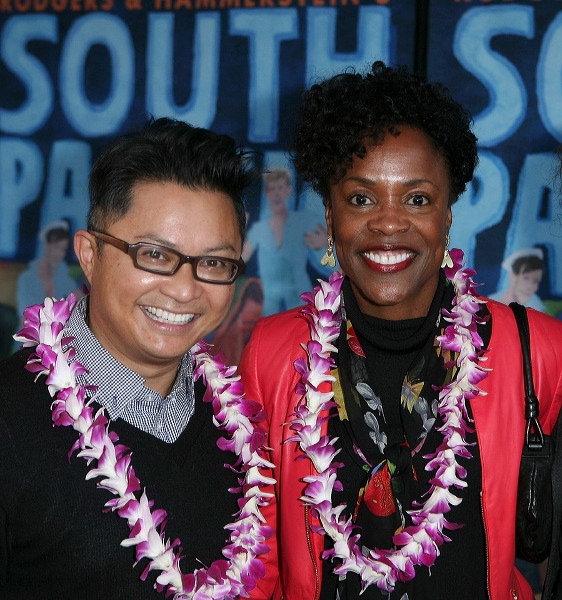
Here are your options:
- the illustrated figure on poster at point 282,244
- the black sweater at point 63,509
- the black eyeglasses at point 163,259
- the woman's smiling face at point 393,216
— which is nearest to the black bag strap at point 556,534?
the woman's smiling face at point 393,216

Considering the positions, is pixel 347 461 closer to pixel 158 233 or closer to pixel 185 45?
pixel 158 233

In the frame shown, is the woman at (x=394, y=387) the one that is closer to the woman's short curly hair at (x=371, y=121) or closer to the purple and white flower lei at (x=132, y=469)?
the woman's short curly hair at (x=371, y=121)

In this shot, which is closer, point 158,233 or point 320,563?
point 158,233

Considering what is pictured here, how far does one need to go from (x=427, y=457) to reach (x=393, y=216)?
60 centimetres

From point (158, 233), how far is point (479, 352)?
2.92ft

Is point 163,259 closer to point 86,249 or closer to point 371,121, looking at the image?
point 86,249

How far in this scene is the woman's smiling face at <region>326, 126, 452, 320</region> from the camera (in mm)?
2109

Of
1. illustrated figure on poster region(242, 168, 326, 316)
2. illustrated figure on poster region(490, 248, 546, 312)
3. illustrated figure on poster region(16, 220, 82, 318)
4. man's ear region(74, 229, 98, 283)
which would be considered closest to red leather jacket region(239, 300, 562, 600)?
man's ear region(74, 229, 98, 283)

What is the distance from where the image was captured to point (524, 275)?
4.04 metres

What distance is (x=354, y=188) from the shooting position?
2.15 metres

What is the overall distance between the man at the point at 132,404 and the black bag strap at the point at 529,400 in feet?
2.24

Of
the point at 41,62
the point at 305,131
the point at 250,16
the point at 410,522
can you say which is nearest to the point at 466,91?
the point at 250,16

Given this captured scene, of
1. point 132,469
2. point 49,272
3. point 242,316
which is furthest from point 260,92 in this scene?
point 132,469

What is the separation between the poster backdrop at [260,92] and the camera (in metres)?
3.96
